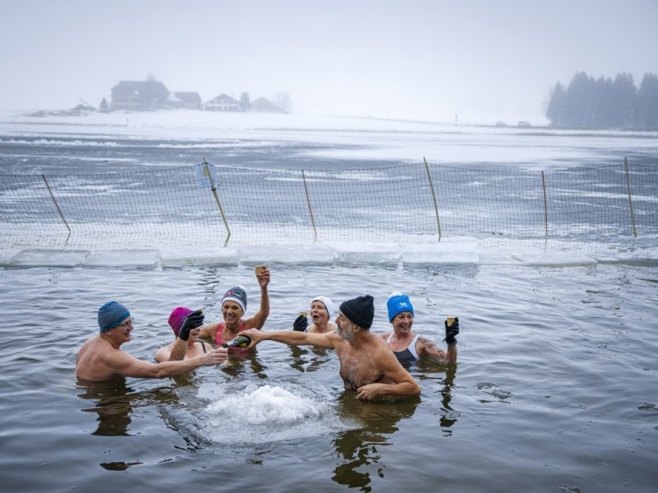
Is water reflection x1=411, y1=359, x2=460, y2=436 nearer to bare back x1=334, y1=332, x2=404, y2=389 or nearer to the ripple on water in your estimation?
bare back x1=334, y1=332, x2=404, y2=389

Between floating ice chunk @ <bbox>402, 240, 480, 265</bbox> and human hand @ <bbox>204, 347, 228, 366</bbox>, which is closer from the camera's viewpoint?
human hand @ <bbox>204, 347, 228, 366</bbox>

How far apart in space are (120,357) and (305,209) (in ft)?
50.5

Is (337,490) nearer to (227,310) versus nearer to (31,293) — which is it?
(227,310)

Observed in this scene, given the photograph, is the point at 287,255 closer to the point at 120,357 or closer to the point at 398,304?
the point at 398,304

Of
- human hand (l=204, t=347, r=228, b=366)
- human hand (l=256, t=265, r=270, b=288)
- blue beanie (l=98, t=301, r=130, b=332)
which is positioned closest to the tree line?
human hand (l=256, t=265, r=270, b=288)

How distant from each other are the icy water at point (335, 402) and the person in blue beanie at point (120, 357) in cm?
26

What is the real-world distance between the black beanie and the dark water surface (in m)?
0.96

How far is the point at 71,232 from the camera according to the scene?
1631 centimetres

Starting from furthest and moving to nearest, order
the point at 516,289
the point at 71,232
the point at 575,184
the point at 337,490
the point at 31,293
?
the point at 575,184 → the point at 71,232 → the point at 516,289 → the point at 31,293 → the point at 337,490

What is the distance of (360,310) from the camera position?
21.8ft

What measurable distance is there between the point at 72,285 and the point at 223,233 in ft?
19.1

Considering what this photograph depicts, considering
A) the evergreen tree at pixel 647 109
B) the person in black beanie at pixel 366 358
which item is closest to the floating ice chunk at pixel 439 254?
the person in black beanie at pixel 366 358

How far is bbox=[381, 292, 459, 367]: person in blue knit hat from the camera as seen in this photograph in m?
8.05

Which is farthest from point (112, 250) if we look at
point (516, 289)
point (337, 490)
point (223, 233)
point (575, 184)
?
point (575, 184)
